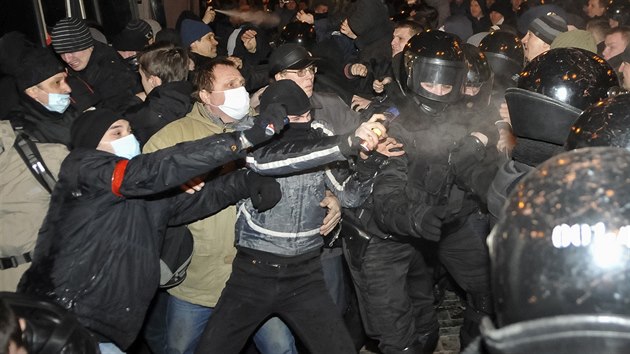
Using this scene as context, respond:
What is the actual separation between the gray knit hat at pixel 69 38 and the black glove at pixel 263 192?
319 centimetres

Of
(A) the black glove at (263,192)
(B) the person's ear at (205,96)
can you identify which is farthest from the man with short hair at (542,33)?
(A) the black glove at (263,192)

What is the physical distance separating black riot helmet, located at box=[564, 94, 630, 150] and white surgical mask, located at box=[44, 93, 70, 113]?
3.23m

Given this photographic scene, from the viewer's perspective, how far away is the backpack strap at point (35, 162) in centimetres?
396

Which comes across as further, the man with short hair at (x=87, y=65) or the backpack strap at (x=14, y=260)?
the man with short hair at (x=87, y=65)

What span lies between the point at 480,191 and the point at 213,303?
1848 mm

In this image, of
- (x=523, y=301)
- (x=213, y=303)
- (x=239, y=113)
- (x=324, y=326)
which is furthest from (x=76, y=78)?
(x=523, y=301)

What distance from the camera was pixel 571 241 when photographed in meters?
1.70

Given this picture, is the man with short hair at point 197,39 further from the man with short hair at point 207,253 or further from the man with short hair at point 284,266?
the man with short hair at point 284,266

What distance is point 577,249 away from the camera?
5.56 feet

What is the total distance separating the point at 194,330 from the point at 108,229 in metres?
1.30

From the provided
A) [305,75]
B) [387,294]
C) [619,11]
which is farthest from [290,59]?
[619,11]

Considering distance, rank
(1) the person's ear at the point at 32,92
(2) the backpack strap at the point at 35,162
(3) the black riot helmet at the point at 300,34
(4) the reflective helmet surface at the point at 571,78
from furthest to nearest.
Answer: (3) the black riot helmet at the point at 300,34 < (1) the person's ear at the point at 32,92 < (2) the backpack strap at the point at 35,162 < (4) the reflective helmet surface at the point at 571,78

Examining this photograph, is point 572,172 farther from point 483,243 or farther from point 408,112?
point 483,243

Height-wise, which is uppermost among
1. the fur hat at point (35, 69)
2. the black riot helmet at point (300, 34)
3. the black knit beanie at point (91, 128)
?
the black knit beanie at point (91, 128)
